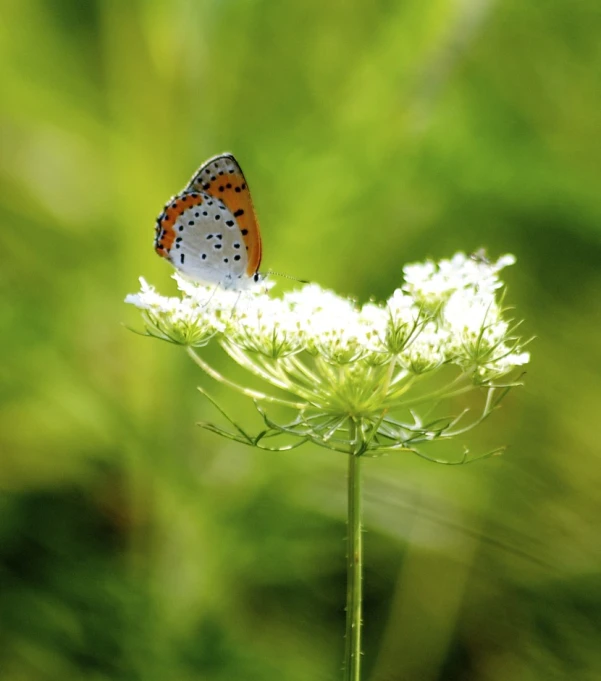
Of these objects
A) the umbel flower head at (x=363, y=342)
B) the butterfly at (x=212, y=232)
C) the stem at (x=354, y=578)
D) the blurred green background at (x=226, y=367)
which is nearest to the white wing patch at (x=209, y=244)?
the butterfly at (x=212, y=232)

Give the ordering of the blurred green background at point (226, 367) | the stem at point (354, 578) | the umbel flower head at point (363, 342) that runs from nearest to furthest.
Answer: the stem at point (354, 578) < the umbel flower head at point (363, 342) < the blurred green background at point (226, 367)

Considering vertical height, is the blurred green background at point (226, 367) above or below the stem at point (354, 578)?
above

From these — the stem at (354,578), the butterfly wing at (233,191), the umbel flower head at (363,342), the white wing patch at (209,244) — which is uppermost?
the butterfly wing at (233,191)

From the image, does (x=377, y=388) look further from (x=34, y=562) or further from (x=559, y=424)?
(x=34, y=562)

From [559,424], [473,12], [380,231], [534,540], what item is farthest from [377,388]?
[473,12]

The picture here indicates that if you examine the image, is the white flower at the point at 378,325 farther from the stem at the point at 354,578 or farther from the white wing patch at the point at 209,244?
the stem at the point at 354,578

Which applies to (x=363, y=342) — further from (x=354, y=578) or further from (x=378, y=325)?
(x=354, y=578)

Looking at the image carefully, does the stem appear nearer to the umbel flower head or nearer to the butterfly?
the umbel flower head

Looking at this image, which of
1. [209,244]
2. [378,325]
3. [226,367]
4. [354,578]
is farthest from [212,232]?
[354,578]
